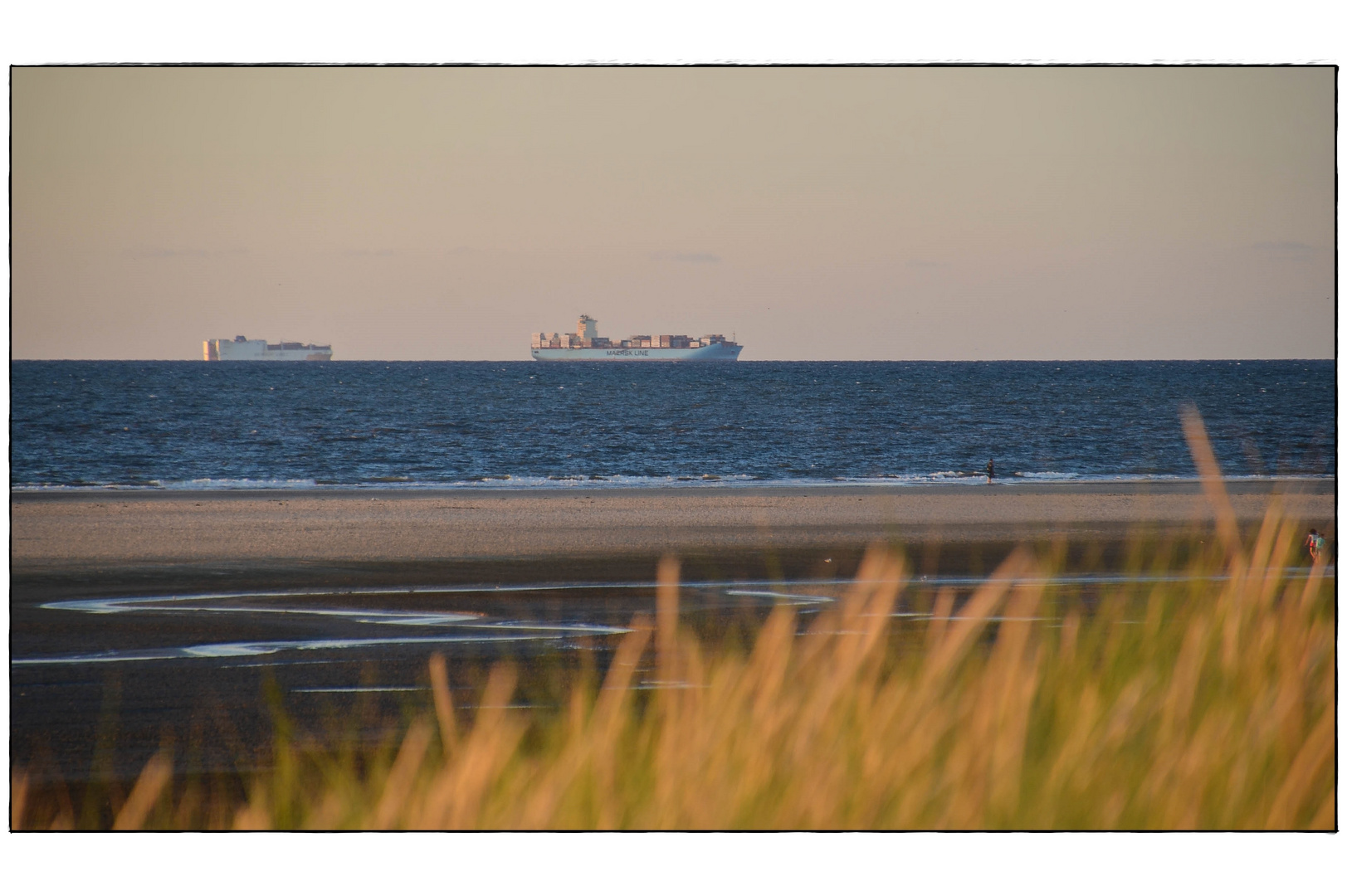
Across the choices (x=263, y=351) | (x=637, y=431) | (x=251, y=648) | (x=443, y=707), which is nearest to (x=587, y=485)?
(x=251, y=648)

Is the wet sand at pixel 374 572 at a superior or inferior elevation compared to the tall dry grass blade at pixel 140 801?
superior

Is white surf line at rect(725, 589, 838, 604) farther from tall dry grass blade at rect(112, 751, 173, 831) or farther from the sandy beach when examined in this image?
tall dry grass blade at rect(112, 751, 173, 831)

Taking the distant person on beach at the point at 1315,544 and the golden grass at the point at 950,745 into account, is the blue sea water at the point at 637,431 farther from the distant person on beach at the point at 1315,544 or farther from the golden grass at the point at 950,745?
the golden grass at the point at 950,745

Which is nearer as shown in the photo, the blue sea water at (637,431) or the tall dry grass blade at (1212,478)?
the tall dry grass blade at (1212,478)

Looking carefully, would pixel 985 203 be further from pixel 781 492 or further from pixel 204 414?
pixel 204 414

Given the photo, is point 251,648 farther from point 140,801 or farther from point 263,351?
point 263,351

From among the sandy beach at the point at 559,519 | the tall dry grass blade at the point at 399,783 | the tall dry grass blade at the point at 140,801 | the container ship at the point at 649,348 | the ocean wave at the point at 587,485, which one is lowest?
the tall dry grass blade at the point at 140,801

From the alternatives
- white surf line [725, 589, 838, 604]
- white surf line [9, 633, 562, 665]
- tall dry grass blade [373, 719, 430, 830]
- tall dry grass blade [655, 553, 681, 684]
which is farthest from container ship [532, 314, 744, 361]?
tall dry grass blade [373, 719, 430, 830]

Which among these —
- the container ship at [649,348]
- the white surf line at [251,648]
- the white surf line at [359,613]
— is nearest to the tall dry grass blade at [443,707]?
the white surf line at [251,648]
